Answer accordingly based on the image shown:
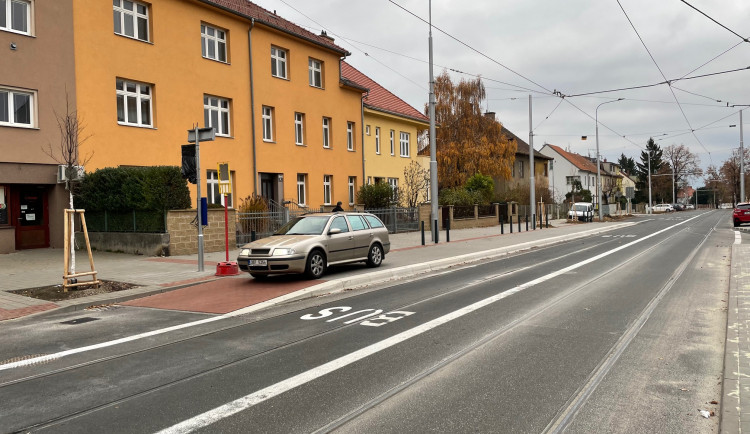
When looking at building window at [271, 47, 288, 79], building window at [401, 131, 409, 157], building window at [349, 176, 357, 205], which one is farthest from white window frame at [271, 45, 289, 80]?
building window at [401, 131, 409, 157]

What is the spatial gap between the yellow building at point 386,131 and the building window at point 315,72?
143 inches

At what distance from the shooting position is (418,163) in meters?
38.6

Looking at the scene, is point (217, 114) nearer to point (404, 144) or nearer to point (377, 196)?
point (377, 196)

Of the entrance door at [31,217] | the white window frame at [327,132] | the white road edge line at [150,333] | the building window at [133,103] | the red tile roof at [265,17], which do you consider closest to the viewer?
the white road edge line at [150,333]

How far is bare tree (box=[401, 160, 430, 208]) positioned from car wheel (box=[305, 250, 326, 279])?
2116 cm

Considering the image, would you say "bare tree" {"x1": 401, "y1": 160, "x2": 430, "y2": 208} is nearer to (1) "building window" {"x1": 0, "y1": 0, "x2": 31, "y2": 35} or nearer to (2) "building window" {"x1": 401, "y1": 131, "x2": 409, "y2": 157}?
(2) "building window" {"x1": 401, "y1": 131, "x2": 409, "y2": 157}

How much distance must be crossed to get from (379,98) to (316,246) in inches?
1021

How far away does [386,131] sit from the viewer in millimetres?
35469

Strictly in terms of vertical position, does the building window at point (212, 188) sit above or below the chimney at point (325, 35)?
below

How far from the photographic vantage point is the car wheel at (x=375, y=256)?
13.8 m

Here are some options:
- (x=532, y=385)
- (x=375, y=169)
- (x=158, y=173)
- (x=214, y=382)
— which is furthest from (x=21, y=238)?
(x=375, y=169)

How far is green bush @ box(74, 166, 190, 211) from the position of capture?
16.5m

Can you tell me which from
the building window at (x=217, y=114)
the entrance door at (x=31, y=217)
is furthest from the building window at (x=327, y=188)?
the entrance door at (x=31, y=217)

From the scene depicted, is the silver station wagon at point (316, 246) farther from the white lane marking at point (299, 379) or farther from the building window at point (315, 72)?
the building window at point (315, 72)
